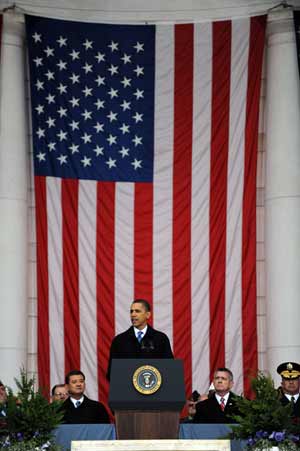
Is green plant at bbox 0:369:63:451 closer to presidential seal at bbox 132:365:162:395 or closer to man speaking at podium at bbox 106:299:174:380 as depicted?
presidential seal at bbox 132:365:162:395

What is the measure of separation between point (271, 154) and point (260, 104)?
0.89m

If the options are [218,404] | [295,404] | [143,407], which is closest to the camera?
[143,407]

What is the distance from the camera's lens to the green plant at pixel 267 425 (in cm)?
1201

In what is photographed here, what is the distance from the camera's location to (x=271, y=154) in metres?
18.8

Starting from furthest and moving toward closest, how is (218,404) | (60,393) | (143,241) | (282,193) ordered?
(143,241) < (282,193) < (60,393) < (218,404)

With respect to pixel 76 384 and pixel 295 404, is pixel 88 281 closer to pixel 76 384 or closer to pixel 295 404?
pixel 76 384

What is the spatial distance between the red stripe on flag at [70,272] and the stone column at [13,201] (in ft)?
1.96

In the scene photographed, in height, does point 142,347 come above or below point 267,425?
above

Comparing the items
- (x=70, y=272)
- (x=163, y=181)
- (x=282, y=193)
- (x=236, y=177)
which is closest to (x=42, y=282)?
(x=70, y=272)

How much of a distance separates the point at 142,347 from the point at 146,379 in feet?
6.68

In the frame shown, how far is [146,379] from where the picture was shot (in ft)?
39.3

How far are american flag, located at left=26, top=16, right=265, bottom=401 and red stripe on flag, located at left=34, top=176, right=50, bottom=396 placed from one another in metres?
0.01

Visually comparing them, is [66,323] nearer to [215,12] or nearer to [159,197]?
[159,197]

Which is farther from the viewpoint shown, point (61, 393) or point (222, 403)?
point (61, 393)
